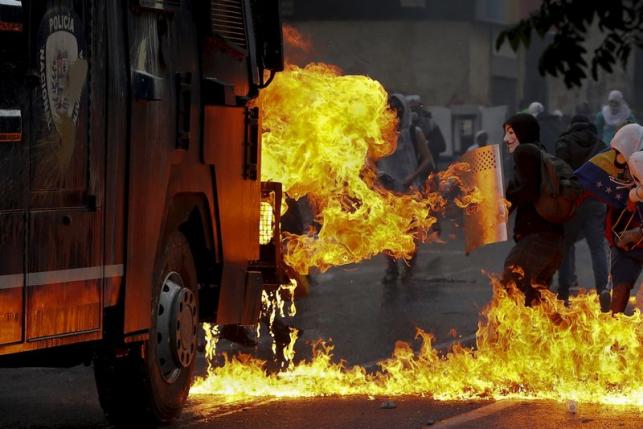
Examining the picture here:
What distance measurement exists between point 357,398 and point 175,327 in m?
1.57

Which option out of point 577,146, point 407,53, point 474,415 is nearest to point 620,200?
point 474,415

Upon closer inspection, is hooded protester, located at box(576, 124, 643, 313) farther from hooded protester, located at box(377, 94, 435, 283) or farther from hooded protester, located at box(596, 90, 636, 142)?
hooded protester, located at box(596, 90, 636, 142)

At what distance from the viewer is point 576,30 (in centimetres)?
506

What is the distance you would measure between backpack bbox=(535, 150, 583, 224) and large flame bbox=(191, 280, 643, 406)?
78 cm

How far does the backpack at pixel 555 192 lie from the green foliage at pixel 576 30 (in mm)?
6073

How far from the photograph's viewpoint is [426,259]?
852 inches

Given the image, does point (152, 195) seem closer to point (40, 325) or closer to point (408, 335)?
point (40, 325)

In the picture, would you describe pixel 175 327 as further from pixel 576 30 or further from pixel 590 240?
pixel 590 240

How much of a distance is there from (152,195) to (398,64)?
37.3 metres

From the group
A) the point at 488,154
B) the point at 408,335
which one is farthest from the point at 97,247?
the point at 408,335

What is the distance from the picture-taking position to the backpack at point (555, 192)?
11.3 metres

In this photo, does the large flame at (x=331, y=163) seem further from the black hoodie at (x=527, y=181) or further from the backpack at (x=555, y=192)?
the backpack at (x=555, y=192)

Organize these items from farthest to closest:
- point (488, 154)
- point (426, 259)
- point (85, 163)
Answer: point (426, 259) → point (488, 154) → point (85, 163)

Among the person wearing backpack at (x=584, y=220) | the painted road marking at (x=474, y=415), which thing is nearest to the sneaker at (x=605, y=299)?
the person wearing backpack at (x=584, y=220)
